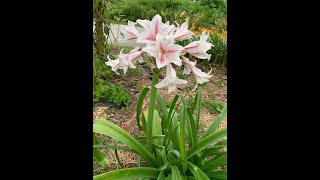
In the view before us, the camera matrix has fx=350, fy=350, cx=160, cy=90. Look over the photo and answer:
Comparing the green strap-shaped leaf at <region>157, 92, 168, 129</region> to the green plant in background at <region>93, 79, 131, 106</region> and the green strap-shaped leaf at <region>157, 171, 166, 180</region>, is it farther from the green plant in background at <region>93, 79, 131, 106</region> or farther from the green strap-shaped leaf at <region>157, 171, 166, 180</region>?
the green plant in background at <region>93, 79, 131, 106</region>

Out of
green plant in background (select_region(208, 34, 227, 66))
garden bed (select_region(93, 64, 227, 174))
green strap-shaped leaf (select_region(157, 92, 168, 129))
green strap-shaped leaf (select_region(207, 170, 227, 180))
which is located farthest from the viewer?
green plant in background (select_region(208, 34, 227, 66))

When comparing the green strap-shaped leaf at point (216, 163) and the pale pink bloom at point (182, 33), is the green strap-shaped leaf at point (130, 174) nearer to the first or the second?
the green strap-shaped leaf at point (216, 163)

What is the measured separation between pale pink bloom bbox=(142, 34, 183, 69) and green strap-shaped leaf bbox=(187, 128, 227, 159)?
0.42 metres

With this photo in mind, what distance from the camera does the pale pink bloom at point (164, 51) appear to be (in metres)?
1.07

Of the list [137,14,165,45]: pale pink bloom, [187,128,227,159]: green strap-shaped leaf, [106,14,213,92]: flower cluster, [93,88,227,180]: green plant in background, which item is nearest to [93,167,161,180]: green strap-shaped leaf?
[93,88,227,180]: green plant in background

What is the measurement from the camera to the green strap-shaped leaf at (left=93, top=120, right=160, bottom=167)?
1278 millimetres

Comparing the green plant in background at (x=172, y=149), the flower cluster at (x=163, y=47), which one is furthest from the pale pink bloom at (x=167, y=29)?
the green plant in background at (x=172, y=149)

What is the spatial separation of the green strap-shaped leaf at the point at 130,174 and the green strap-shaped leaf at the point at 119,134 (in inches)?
2.7

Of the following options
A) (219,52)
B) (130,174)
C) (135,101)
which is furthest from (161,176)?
(219,52)

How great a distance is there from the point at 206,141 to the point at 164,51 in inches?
18.6

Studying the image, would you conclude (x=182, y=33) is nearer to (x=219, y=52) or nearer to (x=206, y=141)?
(x=206, y=141)
